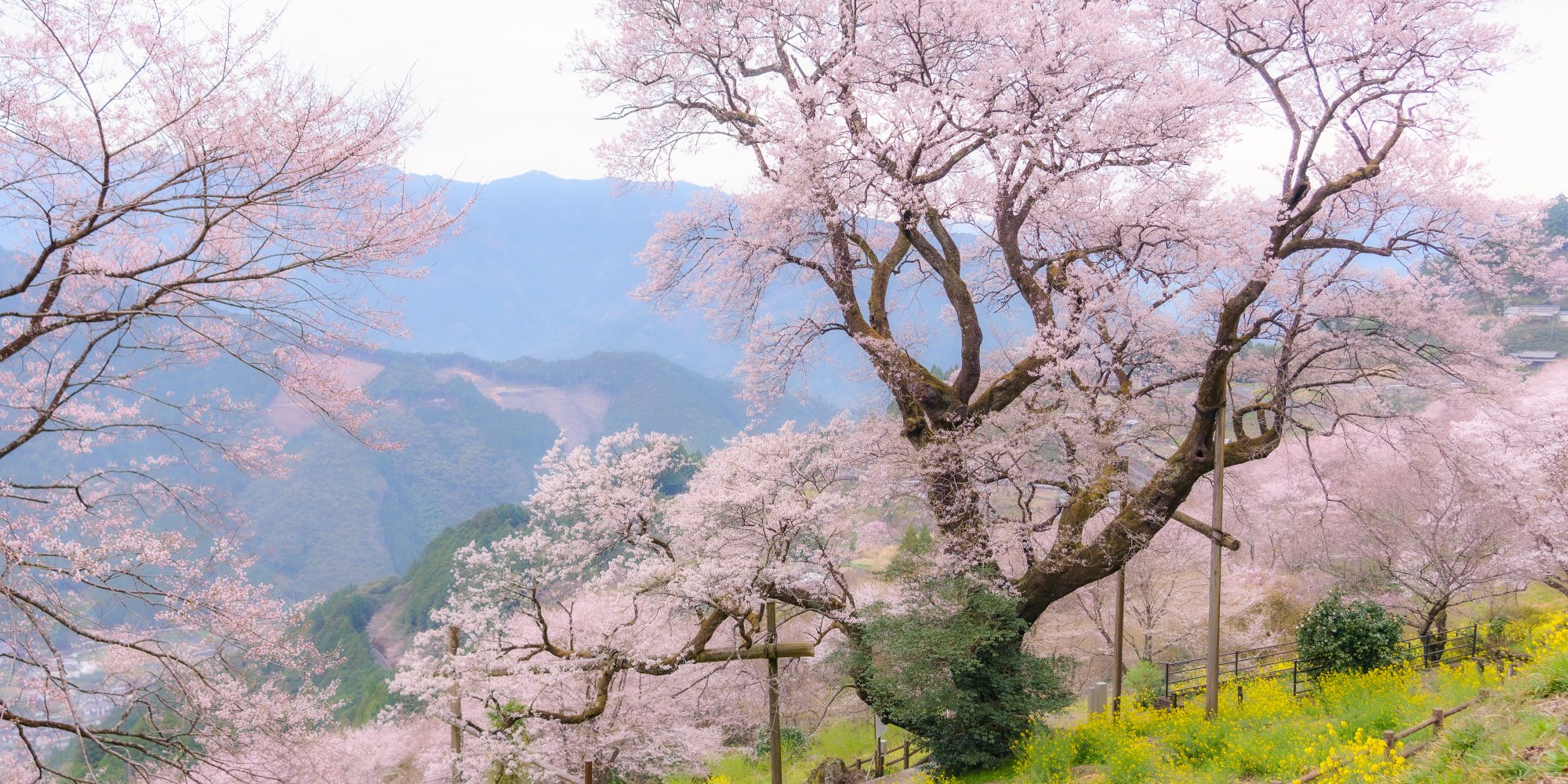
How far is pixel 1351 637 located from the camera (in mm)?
11977

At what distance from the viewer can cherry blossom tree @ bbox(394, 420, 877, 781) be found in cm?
1195

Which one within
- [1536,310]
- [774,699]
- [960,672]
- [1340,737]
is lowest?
[1340,737]

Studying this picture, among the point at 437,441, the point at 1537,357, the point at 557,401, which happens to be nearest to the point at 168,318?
the point at 1537,357

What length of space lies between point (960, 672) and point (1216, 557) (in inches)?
146

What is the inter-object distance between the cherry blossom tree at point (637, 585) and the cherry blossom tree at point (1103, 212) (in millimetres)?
2010

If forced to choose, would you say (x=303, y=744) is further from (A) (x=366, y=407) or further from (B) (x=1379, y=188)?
(B) (x=1379, y=188)

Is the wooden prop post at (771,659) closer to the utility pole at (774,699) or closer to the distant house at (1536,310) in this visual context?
the utility pole at (774,699)

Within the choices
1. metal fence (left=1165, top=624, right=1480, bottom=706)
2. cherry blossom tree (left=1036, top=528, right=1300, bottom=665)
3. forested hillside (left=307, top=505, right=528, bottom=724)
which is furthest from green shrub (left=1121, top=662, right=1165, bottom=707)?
forested hillside (left=307, top=505, right=528, bottom=724)

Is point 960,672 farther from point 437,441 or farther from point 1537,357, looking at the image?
point 437,441

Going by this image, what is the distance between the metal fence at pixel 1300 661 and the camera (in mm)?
12578

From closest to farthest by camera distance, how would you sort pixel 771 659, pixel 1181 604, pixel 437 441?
pixel 771 659 → pixel 1181 604 → pixel 437 441

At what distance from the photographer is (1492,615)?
17.5 metres

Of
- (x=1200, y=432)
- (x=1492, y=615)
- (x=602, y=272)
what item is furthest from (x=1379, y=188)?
(x=602, y=272)

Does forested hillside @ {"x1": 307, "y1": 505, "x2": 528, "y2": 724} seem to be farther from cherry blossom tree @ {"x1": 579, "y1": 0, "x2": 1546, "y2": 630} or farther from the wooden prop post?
cherry blossom tree @ {"x1": 579, "y1": 0, "x2": 1546, "y2": 630}
